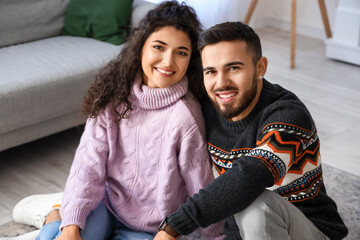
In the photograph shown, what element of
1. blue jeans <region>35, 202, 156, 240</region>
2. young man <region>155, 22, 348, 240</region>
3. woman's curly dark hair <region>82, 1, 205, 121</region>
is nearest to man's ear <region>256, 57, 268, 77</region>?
young man <region>155, 22, 348, 240</region>

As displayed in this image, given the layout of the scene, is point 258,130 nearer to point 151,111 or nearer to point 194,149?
point 194,149

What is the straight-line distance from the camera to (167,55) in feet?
5.25

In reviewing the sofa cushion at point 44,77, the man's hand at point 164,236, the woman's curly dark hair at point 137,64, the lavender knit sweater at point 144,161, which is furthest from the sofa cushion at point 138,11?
the man's hand at point 164,236

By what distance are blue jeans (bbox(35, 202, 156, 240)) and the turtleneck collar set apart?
380 mm

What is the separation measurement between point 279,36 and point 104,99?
117 inches

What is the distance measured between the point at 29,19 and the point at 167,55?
148 centimetres

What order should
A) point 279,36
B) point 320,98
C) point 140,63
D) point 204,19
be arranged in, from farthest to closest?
point 279,36, point 204,19, point 320,98, point 140,63

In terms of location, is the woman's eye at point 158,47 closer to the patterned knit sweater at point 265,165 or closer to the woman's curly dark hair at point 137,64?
the woman's curly dark hair at point 137,64

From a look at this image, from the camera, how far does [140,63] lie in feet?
5.60

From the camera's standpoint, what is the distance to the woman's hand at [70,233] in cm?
158

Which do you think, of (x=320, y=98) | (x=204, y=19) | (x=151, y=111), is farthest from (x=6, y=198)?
(x=204, y=19)

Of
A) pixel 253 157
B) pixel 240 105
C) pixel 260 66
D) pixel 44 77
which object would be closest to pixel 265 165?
pixel 253 157

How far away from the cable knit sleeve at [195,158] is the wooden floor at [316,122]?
2.84 feet

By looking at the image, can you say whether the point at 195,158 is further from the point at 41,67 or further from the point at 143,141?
the point at 41,67
